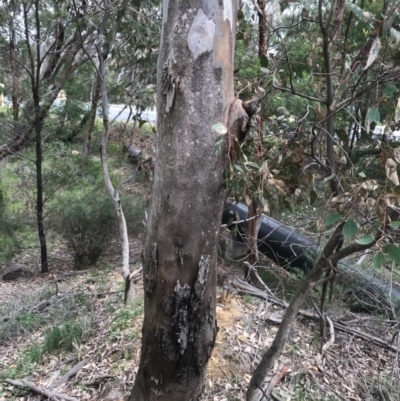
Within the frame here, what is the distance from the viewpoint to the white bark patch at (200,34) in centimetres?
170

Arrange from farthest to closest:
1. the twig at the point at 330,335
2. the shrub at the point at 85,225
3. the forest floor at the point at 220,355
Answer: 1. the shrub at the point at 85,225
2. the twig at the point at 330,335
3. the forest floor at the point at 220,355

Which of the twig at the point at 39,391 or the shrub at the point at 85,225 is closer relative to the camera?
the twig at the point at 39,391

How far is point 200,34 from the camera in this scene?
1.71 metres

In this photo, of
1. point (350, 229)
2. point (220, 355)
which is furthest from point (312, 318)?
point (350, 229)

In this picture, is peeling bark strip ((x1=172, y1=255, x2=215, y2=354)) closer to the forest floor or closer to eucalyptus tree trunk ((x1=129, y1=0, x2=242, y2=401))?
eucalyptus tree trunk ((x1=129, y1=0, x2=242, y2=401))

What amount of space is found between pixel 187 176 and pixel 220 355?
5.20 feet

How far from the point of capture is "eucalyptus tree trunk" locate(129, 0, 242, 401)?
5.66 ft

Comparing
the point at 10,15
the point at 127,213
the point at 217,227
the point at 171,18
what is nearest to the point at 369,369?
the point at 217,227

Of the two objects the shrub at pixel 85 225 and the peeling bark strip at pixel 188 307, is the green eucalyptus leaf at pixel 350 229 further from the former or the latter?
the shrub at pixel 85 225

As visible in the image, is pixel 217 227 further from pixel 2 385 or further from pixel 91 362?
pixel 2 385

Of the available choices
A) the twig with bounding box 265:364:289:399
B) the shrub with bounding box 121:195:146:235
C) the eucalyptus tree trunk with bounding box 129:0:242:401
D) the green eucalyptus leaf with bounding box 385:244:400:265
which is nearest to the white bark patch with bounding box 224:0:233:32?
the eucalyptus tree trunk with bounding box 129:0:242:401

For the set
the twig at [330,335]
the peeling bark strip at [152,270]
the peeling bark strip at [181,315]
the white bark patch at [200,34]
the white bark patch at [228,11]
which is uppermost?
the white bark patch at [228,11]

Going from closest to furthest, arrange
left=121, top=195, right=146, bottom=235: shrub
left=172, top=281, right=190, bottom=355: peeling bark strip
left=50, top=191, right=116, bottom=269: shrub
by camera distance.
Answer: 1. left=172, top=281, right=190, bottom=355: peeling bark strip
2. left=50, top=191, right=116, bottom=269: shrub
3. left=121, top=195, right=146, bottom=235: shrub

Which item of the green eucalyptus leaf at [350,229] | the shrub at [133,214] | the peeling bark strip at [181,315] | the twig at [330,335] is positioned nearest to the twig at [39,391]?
the peeling bark strip at [181,315]
